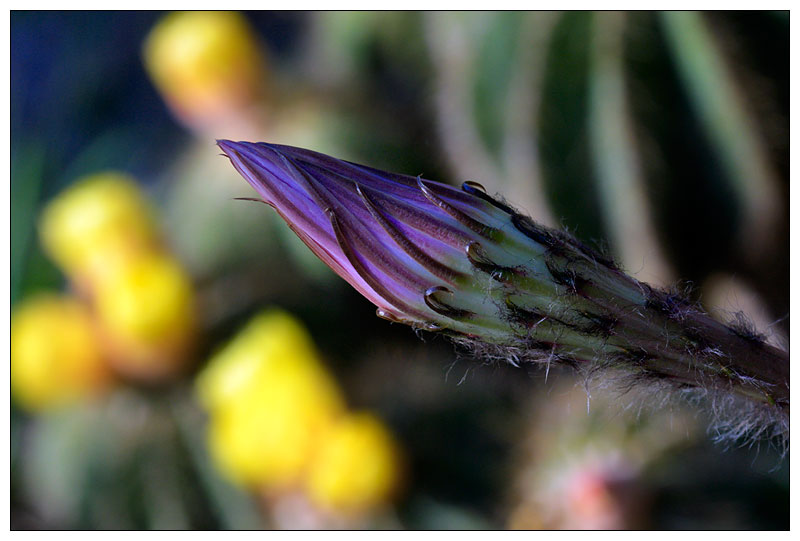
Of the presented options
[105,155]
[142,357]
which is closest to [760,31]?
[142,357]

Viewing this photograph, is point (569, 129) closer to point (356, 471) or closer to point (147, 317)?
point (356, 471)

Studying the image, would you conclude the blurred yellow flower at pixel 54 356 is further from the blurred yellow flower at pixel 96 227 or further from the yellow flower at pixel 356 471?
the yellow flower at pixel 356 471

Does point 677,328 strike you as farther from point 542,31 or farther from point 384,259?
point 542,31

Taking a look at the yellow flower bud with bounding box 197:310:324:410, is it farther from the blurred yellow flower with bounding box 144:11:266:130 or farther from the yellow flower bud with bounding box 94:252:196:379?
the blurred yellow flower with bounding box 144:11:266:130

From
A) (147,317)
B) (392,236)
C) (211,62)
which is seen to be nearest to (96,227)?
(147,317)

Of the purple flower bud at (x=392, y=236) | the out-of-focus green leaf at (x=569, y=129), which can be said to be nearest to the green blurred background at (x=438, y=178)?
the out-of-focus green leaf at (x=569, y=129)

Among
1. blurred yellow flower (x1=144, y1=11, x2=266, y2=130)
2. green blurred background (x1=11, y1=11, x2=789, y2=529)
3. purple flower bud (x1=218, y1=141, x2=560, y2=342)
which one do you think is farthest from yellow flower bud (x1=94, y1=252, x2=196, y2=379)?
purple flower bud (x1=218, y1=141, x2=560, y2=342)
